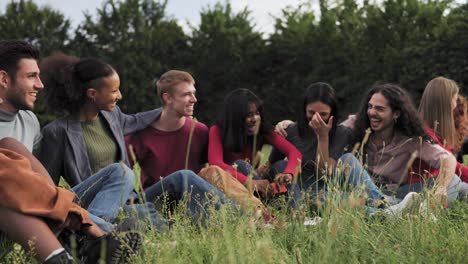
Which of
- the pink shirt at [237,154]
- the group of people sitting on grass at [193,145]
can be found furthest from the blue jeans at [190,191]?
the pink shirt at [237,154]

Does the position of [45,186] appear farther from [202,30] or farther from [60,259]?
[202,30]

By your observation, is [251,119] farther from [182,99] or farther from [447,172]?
[447,172]

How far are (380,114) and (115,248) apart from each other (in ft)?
9.74

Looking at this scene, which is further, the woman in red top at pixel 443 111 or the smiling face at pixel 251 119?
the woman in red top at pixel 443 111

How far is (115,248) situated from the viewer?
10.5 feet

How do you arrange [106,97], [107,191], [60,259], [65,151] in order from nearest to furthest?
[60,259] < [107,191] < [65,151] < [106,97]

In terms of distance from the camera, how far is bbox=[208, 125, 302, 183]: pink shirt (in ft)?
17.1

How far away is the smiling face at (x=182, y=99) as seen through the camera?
217 inches

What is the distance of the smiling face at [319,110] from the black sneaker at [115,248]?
8.45 feet

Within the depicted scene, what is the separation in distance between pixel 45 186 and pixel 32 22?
33.3 m

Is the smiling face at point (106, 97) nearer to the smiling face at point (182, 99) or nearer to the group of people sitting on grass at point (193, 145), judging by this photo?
the group of people sitting on grass at point (193, 145)

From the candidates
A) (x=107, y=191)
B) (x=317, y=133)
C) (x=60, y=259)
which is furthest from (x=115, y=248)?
(x=317, y=133)

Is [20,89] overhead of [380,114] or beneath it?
overhead

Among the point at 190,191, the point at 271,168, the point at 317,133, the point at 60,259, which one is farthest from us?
the point at 271,168
